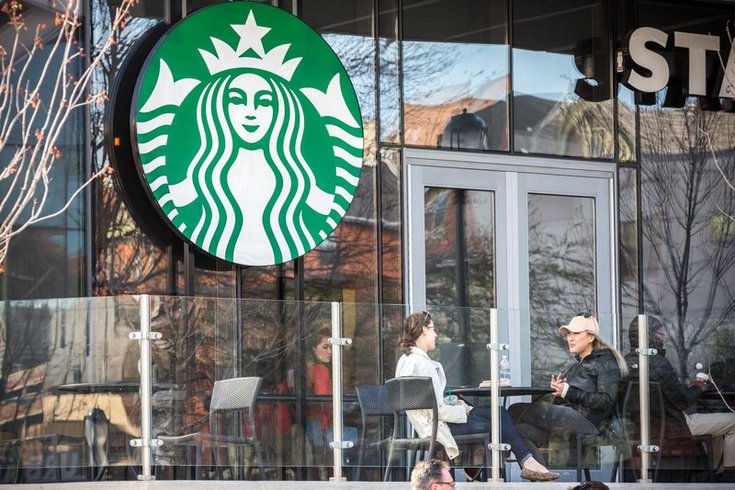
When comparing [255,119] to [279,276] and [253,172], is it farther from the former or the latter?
[279,276]

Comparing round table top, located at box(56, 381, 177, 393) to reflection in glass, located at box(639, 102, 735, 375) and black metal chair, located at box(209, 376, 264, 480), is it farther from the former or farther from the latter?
reflection in glass, located at box(639, 102, 735, 375)

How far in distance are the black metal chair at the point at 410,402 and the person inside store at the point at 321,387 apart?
0.31m

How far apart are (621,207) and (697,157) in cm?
106

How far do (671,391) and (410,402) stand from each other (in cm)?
225

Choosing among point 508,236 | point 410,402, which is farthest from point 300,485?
point 508,236

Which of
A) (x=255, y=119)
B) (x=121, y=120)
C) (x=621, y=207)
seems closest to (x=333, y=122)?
(x=255, y=119)

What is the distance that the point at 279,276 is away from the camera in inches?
547

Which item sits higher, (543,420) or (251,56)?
(251,56)

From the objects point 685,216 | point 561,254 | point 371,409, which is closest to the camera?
point 371,409

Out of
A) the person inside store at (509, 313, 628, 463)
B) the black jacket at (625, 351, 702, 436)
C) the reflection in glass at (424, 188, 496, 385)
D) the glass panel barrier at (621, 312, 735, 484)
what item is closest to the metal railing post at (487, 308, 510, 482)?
the person inside store at (509, 313, 628, 463)

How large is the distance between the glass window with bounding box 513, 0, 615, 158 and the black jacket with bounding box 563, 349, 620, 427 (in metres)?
3.91

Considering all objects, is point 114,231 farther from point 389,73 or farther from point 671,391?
point 671,391

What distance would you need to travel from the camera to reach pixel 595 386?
38.1ft

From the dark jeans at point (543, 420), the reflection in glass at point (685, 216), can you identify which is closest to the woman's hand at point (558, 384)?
the dark jeans at point (543, 420)
